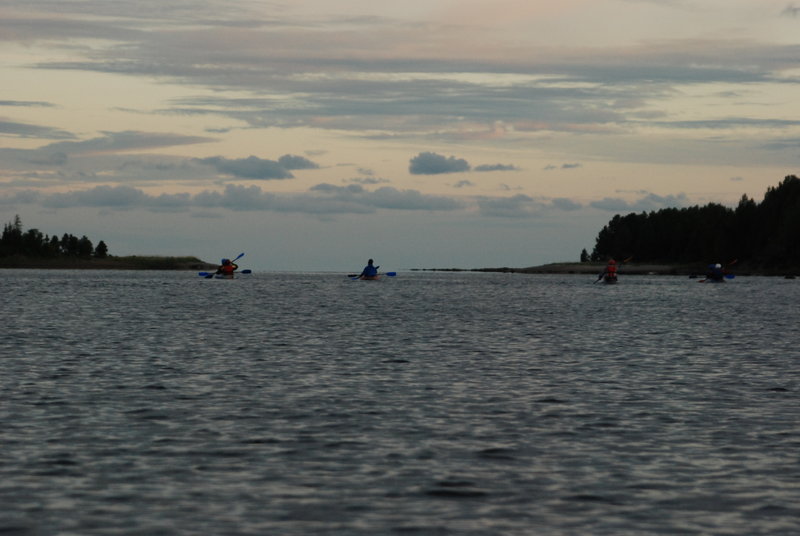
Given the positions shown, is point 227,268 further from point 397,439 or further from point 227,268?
point 397,439

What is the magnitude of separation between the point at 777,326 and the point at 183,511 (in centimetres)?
4481

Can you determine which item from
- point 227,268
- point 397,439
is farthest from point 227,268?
point 397,439

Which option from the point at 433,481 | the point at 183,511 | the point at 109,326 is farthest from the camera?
the point at 109,326

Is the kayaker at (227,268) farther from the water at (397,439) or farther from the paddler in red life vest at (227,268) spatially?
the water at (397,439)

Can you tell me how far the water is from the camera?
508 inches

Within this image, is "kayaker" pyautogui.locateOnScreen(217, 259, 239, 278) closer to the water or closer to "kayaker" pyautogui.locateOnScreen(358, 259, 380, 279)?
"kayaker" pyautogui.locateOnScreen(358, 259, 380, 279)

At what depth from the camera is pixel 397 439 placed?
59.8 ft

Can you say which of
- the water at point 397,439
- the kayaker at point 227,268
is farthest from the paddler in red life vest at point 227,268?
the water at point 397,439

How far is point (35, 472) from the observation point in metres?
15.2

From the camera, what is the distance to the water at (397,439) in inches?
508

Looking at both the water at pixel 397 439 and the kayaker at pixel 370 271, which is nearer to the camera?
the water at pixel 397 439

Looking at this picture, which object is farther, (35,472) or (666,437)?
(666,437)

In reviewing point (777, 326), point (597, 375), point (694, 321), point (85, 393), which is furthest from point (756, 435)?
point (694, 321)

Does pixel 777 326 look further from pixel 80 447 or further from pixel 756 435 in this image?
pixel 80 447
